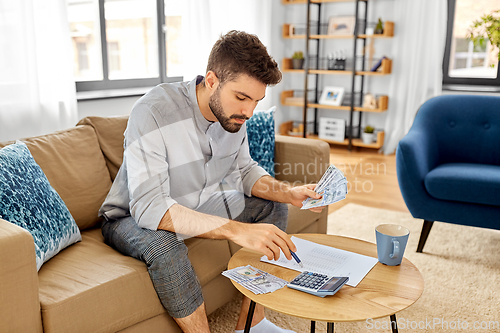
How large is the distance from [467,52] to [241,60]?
3.93 m

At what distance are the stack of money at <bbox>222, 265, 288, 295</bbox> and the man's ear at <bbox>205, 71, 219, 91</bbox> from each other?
593mm

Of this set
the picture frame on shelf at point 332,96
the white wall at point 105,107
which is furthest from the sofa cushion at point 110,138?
the picture frame on shelf at point 332,96

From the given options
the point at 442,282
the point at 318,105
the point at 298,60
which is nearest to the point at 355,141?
the point at 318,105

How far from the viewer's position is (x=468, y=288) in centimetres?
198

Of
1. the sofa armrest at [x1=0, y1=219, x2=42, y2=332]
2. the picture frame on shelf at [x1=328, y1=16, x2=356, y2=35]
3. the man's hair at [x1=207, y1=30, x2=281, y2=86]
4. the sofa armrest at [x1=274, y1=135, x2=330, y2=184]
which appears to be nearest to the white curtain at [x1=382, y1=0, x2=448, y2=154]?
the picture frame on shelf at [x1=328, y1=16, x2=356, y2=35]

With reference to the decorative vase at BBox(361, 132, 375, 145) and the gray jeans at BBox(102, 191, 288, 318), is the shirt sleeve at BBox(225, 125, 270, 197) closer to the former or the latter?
the gray jeans at BBox(102, 191, 288, 318)

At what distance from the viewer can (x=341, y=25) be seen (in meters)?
4.86

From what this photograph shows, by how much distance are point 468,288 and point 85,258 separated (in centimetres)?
161

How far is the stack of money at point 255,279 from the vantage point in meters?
1.13

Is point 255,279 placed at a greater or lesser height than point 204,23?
lesser

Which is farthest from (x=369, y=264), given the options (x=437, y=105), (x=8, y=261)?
(x=437, y=105)

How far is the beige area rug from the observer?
1697 mm

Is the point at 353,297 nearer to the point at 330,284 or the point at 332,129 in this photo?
the point at 330,284

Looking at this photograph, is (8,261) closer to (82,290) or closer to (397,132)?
(82,290)
